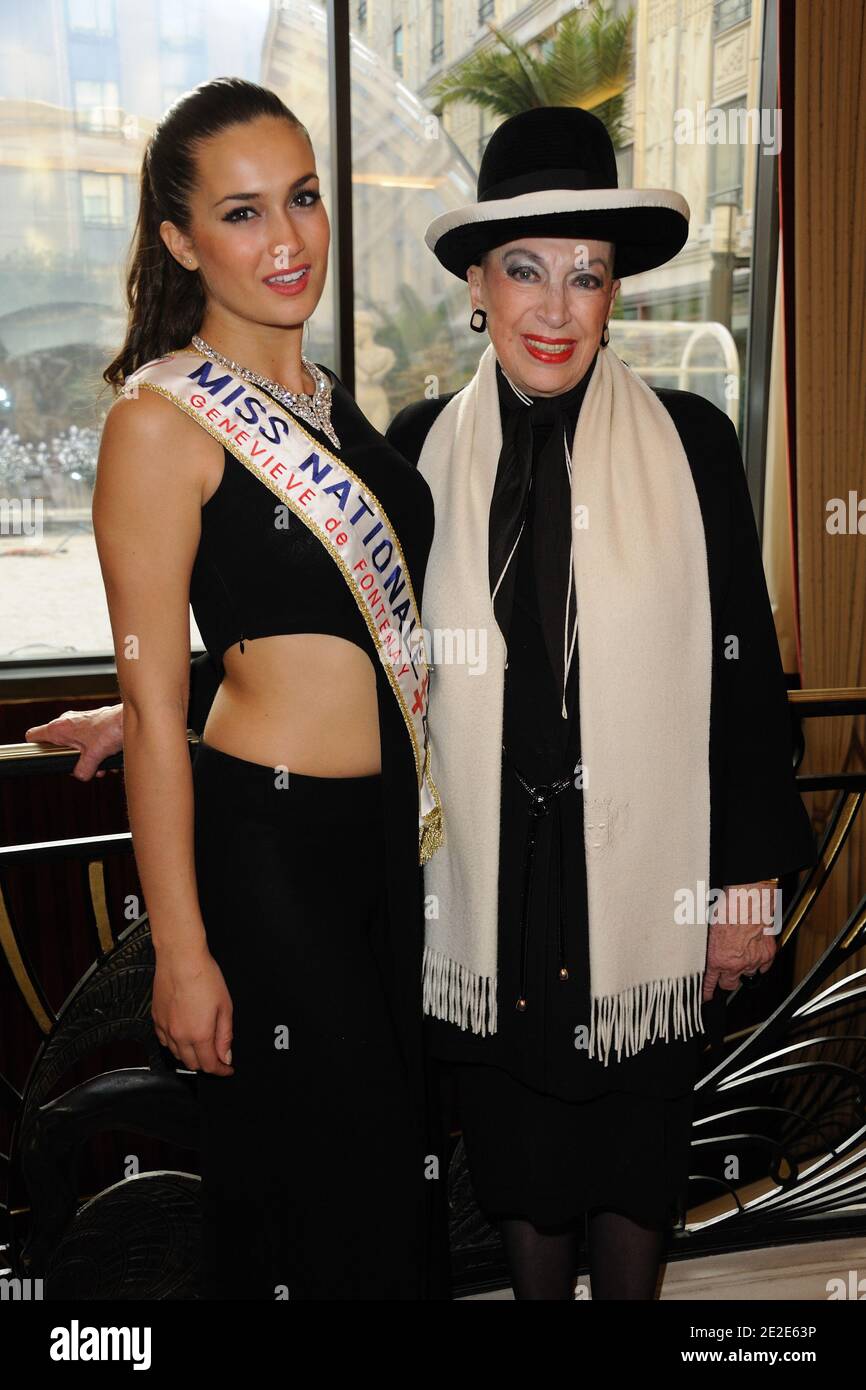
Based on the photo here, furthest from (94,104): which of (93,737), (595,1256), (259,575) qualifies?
(595,1256)

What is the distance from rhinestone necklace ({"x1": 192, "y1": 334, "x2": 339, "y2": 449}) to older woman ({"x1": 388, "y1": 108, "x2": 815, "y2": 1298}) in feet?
0.58

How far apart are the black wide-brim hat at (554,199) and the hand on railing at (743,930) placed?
2.80ft

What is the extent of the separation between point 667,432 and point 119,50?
2796mm

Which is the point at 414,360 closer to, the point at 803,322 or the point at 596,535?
the point at 803,322

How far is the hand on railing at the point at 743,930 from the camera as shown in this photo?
152cm

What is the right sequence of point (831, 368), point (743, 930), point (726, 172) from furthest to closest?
point (726, 172) → point (831, 368) → point (743, 930)

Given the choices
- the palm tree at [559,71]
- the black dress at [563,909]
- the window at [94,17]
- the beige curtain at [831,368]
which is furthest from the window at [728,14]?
the black dress at [563,909]

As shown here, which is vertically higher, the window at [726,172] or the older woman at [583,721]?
the window at [726,172]

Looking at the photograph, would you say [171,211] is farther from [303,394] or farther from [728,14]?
[728,14]

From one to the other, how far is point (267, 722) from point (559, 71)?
3310 millimetres

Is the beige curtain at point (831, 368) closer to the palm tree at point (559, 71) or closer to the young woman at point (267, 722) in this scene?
the palm tree at point (559, 71)

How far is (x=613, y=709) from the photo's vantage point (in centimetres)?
142

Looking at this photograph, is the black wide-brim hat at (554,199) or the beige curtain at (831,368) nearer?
the black wide-brim hat at (554,199)

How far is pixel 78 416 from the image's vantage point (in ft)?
11.6
